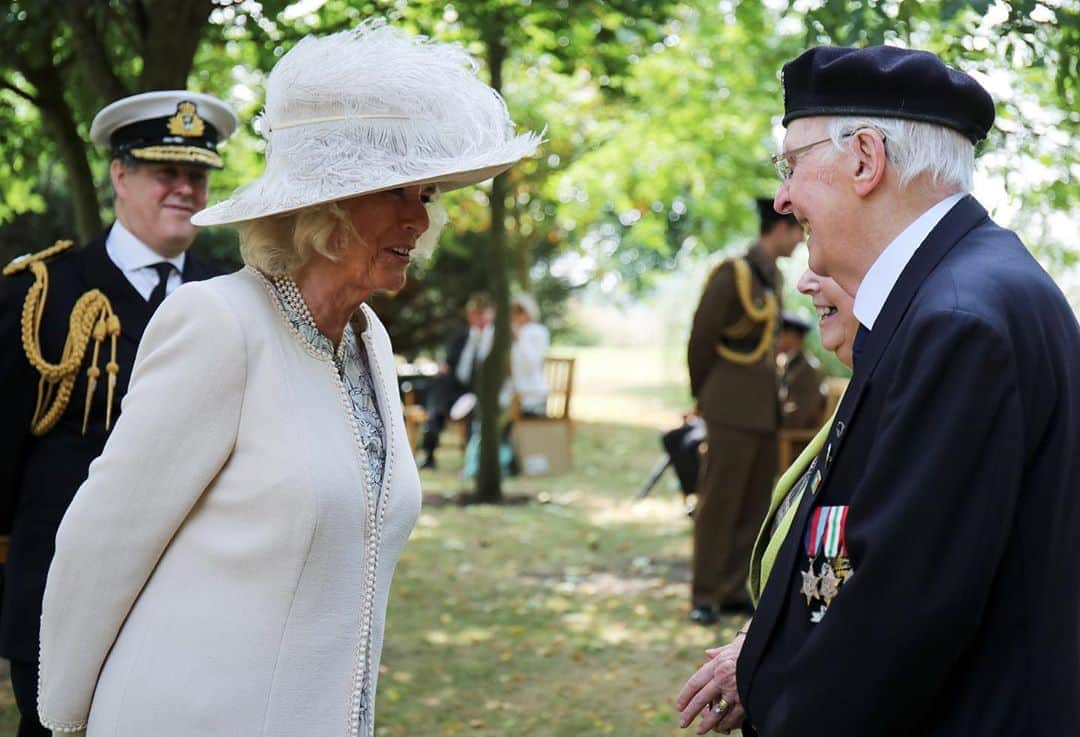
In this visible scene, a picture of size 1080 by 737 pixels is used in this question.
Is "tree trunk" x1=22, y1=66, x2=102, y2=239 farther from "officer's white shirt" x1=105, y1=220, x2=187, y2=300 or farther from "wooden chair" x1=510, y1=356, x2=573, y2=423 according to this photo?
"wooden chair" x1=510, y1=356, x2=573, y2=423

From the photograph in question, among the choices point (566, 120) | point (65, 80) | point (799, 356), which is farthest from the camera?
point (566, 120)

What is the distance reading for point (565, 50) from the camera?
7637 millimetres

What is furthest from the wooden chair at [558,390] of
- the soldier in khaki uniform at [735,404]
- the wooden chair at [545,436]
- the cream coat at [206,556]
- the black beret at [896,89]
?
the black beret at [896,89]

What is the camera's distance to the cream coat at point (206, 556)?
219 centimetres

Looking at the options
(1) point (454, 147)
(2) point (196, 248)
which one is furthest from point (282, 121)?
(2) point (196, 248)

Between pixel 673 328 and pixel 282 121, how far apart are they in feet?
68.1

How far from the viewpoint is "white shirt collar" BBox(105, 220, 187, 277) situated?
3.44 metres

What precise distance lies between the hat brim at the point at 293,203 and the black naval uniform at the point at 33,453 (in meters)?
0.95

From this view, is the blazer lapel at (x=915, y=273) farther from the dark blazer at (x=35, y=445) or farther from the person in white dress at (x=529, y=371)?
the person in white dress at (x=529, y=371)

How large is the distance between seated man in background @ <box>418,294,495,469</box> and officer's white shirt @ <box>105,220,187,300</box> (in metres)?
11.3

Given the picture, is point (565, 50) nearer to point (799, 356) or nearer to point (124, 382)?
point (799, 356)

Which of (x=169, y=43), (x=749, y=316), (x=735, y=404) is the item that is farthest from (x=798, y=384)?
(x=169, y=43)

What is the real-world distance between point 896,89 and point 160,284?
213 cm

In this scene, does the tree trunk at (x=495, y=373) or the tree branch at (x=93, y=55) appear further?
the tree trunk at (x=495, y=373)
